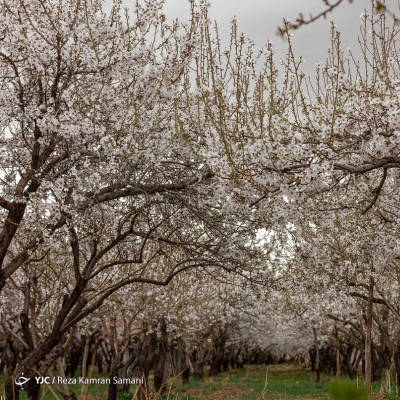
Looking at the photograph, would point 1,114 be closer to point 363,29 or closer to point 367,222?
point 363,29

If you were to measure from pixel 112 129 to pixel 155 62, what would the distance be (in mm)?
1430

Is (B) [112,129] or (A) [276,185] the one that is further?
(B) [112,129]

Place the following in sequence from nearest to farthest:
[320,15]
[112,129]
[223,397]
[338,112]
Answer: [320,15] → [338,112] → [112,129] → [223,397]

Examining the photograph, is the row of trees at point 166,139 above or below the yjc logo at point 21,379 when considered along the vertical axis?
above

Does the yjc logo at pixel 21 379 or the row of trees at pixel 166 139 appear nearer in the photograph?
the row of trees at pixel 166 139

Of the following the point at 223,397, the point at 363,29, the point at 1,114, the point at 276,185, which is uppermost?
the point at 363,29

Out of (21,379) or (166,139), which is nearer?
(166,139)

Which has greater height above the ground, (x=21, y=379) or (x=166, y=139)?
(x=166, y=139)

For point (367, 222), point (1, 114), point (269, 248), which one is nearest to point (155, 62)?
point (1, 114)

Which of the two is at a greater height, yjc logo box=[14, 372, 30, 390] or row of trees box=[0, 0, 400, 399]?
row of trees box=[0, 0, 400, 399]

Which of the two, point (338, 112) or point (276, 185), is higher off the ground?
point (338, 112)

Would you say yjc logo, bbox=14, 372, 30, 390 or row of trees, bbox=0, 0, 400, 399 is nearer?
row of trees, bbox=0, 0, 400, 399

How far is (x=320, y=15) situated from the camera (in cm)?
194

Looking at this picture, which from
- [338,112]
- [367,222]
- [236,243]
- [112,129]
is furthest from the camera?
[367,222]
